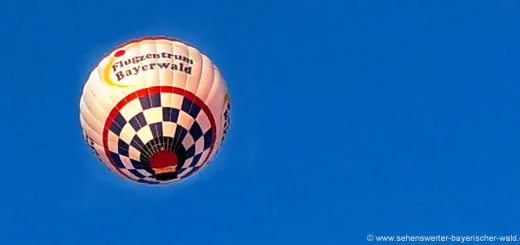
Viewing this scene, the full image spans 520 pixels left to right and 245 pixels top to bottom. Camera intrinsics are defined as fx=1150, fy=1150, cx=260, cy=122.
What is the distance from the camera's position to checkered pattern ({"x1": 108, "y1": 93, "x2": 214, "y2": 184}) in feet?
97.5

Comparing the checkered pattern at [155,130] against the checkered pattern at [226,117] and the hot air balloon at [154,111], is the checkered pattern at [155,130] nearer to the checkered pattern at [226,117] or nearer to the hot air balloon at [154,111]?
the hot air balloon at [154,111]

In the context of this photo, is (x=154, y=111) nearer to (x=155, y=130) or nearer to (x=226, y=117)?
(x=155, y=130)

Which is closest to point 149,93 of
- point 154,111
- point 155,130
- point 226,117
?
point 154,111

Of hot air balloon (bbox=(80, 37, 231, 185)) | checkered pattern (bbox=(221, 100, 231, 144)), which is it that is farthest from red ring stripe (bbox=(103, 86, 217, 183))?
checkered pattern (bbox=(221, 100, 231, 144))

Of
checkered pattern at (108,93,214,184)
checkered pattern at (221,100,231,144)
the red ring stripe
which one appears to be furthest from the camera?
checkered pattern at (221,100,231,144)

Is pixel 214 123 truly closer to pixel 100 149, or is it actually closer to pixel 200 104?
pixel 200 104

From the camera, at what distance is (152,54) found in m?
31.4

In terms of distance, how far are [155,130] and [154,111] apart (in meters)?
0.49

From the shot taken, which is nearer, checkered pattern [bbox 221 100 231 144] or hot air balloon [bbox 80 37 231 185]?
hot air balloon [bbox 80 37 231 185]

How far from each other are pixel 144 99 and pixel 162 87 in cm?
57

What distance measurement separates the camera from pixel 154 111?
2977 cm

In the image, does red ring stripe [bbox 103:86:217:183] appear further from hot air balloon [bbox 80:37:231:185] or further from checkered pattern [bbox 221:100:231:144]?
checkered pattern [bbox 221:100:231:144]

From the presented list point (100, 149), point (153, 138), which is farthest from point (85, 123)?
point (153, 138)

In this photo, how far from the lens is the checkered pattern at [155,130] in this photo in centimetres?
2972
